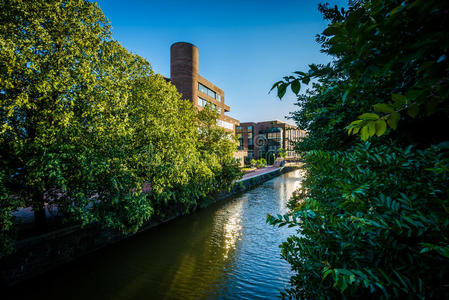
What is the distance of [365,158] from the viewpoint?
7.04 ft

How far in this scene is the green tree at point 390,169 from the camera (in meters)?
1.02

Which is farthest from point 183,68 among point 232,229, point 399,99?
point 399,99

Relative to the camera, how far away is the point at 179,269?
8.64 meters

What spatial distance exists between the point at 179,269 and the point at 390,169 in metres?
8.96

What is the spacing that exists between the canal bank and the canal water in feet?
1.06

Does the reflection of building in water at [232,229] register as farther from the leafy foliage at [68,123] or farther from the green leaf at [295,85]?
the green leaf at [295,85]

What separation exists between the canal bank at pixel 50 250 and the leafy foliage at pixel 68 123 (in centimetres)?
98

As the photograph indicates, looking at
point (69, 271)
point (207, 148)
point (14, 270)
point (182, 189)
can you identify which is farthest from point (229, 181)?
point (14, 270)

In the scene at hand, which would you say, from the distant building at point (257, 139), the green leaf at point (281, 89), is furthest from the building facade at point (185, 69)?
the distant building at point (257, 139)

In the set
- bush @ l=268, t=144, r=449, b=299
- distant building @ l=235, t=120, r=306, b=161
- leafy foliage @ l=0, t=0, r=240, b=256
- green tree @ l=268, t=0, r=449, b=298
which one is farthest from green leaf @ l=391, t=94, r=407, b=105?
→ distant building @ l=235, t=120, r=306, b=161

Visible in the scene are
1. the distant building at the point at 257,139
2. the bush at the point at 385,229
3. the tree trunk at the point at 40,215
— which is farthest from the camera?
the distant building at the point at 257,139

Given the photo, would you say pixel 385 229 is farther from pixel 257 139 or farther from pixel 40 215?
pixel 257 139

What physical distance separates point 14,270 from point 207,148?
13.6 meters

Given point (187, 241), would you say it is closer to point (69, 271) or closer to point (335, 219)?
point (69, 271)
